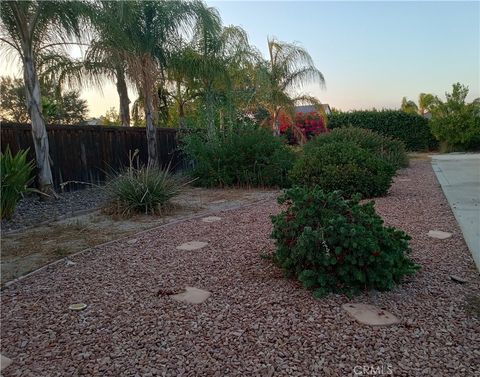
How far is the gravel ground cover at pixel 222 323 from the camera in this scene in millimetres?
1746

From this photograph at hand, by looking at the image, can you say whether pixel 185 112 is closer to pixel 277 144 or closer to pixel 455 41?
pixel 277 144

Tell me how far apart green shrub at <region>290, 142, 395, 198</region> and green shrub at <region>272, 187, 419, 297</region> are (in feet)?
10.7

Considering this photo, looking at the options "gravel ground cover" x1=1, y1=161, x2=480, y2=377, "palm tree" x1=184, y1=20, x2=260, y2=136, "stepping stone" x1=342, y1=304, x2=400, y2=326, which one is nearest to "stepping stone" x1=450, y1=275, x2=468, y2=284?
"gravel ground cover" x1=1, y1=161, x2=480, y2=377

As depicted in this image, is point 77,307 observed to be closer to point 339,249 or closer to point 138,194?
point 339,249

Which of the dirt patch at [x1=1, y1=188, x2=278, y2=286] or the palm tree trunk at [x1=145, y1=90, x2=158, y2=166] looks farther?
the palm tree trunk at [x1=145, y1=90, x2=158, y2=166]

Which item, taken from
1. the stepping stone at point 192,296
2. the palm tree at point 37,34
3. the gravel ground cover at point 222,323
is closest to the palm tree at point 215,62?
the palm tree at point 37,34

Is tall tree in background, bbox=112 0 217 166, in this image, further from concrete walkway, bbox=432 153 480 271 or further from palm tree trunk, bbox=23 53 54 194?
concrete walkway, bbox=432 153 480 271

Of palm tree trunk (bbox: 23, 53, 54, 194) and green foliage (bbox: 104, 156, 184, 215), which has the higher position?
palm tree trunk (bbox: 23, 53, 54, 194)

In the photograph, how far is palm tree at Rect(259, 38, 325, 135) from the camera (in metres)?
14.0

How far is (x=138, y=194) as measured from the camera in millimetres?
5383

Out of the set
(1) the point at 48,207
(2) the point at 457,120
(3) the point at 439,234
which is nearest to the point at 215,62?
(1) the point at 48,207

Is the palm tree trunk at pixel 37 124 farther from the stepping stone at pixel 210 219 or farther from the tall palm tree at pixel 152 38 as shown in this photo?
the stepping stone at pixel 210 219

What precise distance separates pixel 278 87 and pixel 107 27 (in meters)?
8.93
